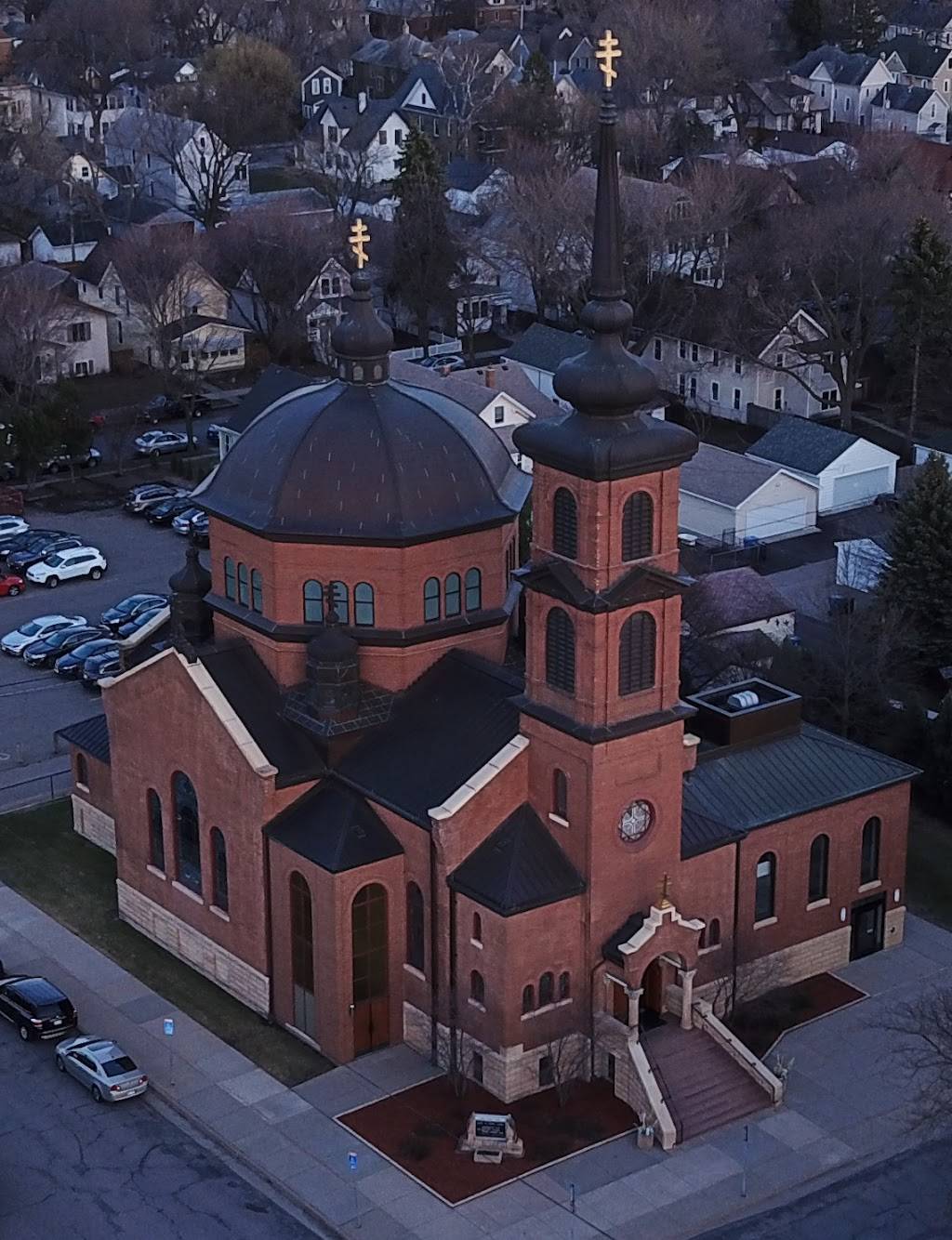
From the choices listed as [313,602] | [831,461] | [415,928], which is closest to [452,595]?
[313,602]

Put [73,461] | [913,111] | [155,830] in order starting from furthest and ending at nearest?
[913,111] → [73,461] → [155,830]

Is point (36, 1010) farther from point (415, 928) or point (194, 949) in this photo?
point (415, 928)

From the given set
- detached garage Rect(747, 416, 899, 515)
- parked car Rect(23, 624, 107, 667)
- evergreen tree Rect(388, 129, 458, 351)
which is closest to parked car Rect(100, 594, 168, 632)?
parked car Rect(23, 624, 107, 667)

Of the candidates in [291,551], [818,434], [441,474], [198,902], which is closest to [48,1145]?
[198,902]

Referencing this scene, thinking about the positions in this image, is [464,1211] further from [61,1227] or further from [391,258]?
[391,258]

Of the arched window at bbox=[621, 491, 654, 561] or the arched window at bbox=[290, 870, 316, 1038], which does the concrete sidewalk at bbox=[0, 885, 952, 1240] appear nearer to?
the arched window at bbox=[290, 870, 316, 1038]

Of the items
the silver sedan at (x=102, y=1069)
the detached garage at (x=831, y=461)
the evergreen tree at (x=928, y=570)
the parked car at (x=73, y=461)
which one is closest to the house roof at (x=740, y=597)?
the evergreen tree at (x=928, y=570)
